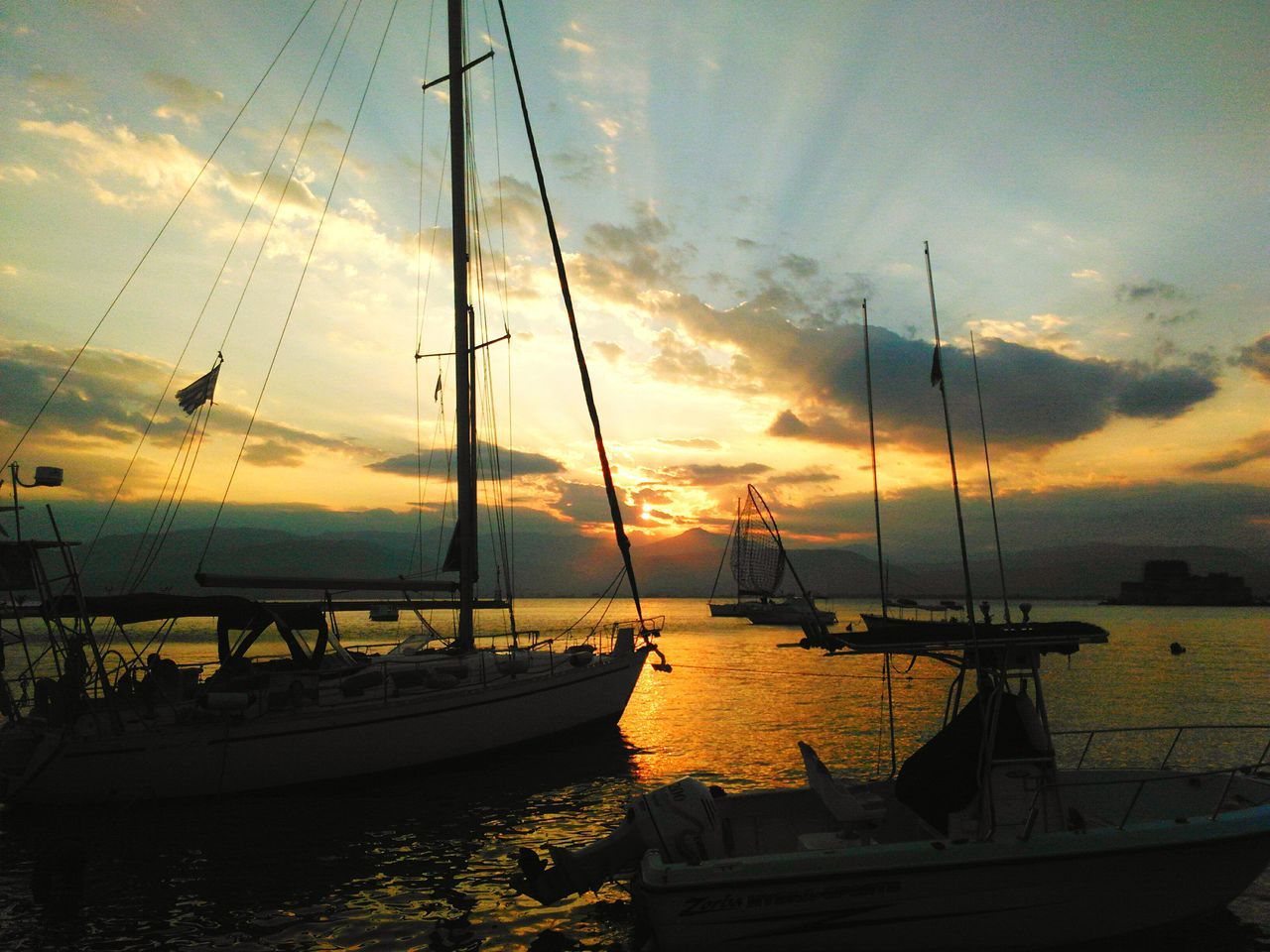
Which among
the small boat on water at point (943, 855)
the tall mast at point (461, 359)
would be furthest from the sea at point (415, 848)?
the tall mast at point (461, 359)

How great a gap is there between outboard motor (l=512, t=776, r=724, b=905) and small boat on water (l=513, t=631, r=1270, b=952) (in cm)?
2

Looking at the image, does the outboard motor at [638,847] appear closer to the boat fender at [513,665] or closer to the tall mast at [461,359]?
the boat fender at [513,665]

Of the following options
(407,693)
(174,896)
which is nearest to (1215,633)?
(407,693)

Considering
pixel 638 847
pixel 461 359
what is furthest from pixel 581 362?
pixel 638 847

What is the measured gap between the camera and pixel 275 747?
15.9 meters

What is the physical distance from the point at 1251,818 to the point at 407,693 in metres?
15.7

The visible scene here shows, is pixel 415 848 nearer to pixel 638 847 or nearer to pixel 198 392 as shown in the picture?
pixel 638 847

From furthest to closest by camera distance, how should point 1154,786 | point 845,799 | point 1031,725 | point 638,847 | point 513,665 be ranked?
point 513,665
point 1154,786
point 1031,725
point 845,799
point 638,847

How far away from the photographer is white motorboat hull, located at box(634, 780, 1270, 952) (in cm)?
774

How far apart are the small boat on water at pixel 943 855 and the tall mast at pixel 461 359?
13.3 metres

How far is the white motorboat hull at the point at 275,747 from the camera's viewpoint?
1495 centimetres

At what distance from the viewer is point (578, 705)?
21.8m

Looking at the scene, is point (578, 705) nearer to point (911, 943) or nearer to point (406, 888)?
point (406, 888)

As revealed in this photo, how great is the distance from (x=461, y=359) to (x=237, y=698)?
11206mm
